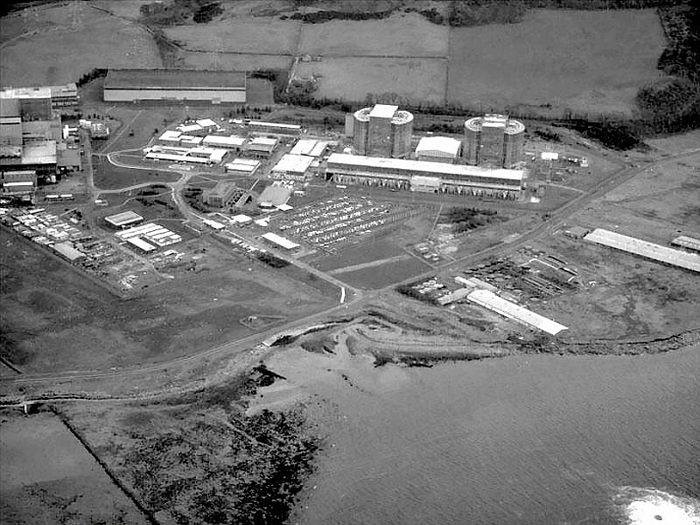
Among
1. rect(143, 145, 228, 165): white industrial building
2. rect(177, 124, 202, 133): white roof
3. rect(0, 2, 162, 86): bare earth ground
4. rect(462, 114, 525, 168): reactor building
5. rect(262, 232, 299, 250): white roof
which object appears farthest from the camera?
rect(0, 2, 162, 86): bare earth ground

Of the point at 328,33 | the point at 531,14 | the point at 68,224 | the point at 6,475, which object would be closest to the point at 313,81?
the point at 328,33

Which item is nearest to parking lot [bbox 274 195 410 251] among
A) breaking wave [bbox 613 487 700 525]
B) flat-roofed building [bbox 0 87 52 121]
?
flat-roofed building [bbox 0 87 52 121]

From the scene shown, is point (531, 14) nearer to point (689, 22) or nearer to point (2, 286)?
point (689, 22)

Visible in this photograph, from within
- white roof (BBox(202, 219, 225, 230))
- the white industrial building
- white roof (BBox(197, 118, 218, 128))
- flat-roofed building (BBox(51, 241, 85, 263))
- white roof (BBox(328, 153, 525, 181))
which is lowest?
flat-roofed building (BBox(51, 241, 85, 263))

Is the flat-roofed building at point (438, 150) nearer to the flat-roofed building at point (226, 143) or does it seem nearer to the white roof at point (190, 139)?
the flat-roofed building at point (226, 143)

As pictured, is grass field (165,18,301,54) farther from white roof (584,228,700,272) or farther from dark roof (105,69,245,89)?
white roof (584,228,700,272)

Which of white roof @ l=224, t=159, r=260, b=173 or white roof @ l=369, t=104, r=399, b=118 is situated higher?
white roof @ l=369, t=104, r=399, b=118

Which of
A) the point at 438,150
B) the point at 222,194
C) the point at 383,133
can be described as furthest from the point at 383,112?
the point at 222,194
